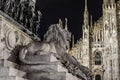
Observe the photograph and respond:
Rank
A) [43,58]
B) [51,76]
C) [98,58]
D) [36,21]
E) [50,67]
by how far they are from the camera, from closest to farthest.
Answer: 1. [51,76]
2. [50,67]
3. [43,58]
4. [36,21]
5. [98,58]

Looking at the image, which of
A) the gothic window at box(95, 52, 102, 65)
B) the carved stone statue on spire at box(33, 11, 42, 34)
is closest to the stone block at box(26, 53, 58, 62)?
the carved stone statue on spire at box(33, 11, 42, 34)

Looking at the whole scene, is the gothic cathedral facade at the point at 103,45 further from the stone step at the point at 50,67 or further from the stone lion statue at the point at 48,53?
the stone step at the point at 50,67

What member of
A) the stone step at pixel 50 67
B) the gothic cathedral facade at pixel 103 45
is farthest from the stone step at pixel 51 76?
the gothic cathedral facade at pixel 103 45

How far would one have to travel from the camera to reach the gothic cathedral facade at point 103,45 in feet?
101

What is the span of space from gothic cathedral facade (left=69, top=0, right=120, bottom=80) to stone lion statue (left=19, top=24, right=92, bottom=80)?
24505 mm

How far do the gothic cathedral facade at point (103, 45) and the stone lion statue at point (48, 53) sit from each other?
24.5 m

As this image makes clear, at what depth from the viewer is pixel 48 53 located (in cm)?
554

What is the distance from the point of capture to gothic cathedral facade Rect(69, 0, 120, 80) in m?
30.9

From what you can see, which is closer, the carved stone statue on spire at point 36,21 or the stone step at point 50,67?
the stone step at point 50,67

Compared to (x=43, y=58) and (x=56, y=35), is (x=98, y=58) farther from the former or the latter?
(x=43, y=58)

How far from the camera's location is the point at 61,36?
246 inches

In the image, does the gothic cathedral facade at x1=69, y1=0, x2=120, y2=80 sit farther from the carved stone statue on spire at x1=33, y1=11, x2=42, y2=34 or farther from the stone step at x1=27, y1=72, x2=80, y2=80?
the stone step at x1=27, y1=72, x2=80, y2=80

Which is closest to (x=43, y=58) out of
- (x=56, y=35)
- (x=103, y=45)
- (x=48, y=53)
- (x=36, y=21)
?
(x=48, y=53)

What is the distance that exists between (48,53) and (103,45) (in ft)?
90.2
